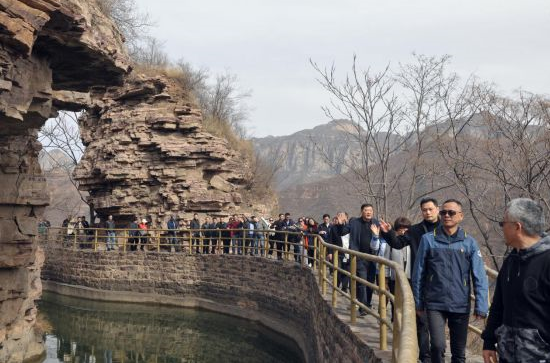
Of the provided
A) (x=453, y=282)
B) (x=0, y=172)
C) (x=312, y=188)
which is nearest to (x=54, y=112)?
(x=0, y=172)

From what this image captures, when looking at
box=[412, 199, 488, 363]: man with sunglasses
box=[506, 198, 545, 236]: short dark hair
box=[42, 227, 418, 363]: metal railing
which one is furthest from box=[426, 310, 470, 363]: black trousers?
box=[506, 198, 545, 236]: short dark hair

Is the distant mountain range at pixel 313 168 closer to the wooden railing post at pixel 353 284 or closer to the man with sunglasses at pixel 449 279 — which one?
the wooden railing post at pixel 353 284

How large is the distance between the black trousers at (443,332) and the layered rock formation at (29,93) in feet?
21.1

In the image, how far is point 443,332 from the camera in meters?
5.18

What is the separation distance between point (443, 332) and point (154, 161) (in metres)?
23.6

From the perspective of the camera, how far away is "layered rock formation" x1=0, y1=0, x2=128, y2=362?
25.7 ft

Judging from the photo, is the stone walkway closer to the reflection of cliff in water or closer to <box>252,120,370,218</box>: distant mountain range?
the reflection of cliff in water

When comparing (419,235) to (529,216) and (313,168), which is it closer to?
(529,216)

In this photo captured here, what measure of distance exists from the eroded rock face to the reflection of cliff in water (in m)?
6.07

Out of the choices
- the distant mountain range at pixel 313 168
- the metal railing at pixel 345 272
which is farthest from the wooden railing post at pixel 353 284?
the distant mountain range at pixel 313 168

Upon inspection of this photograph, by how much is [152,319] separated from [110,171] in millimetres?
9223

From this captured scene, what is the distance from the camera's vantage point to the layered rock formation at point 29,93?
7848mm

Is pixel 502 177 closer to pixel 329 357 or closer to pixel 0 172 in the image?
pixel 329 357

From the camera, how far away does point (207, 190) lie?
27.1 m
